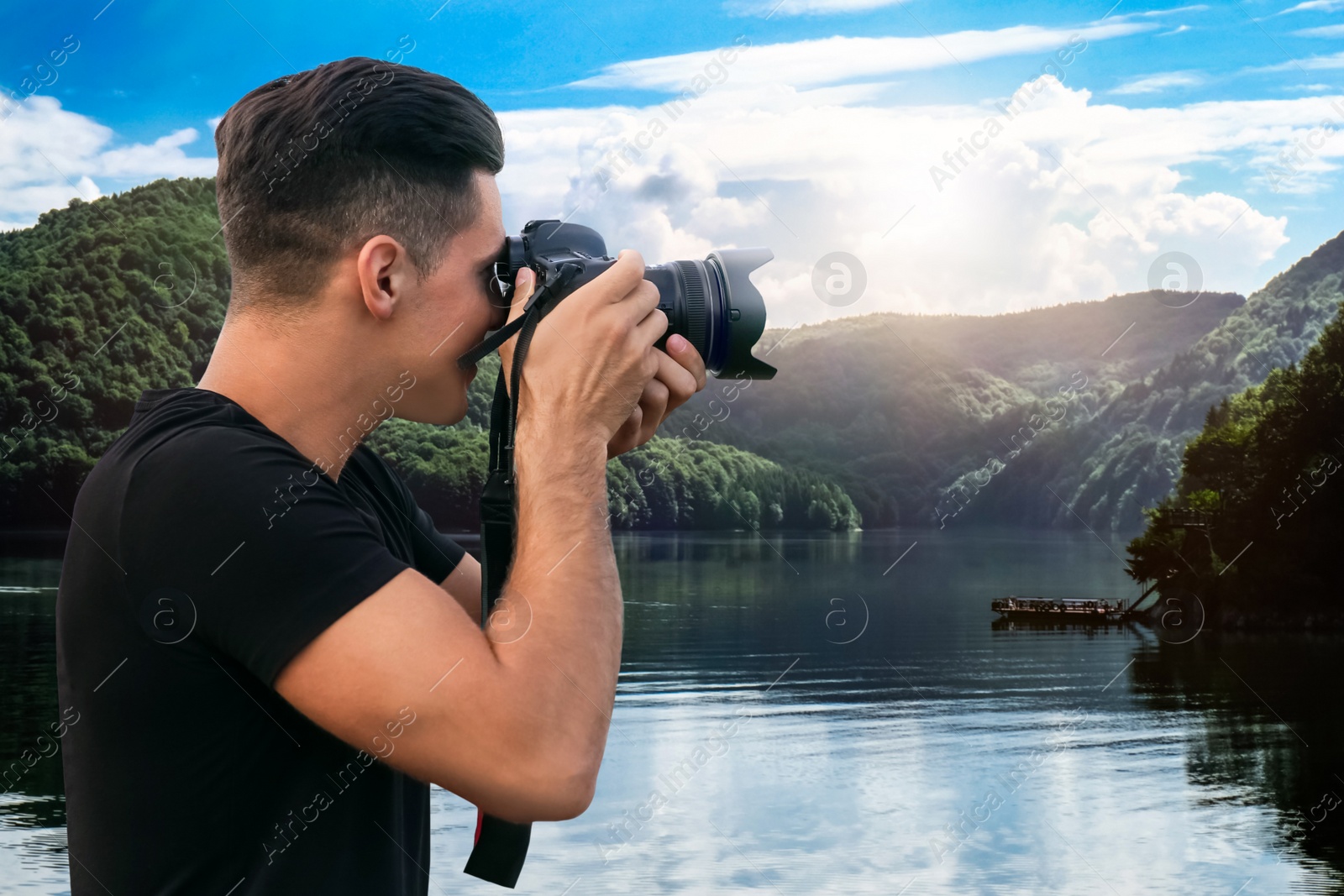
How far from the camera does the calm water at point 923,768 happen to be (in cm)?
3556

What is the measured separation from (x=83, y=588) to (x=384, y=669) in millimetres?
492

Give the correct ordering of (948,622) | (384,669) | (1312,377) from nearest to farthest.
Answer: (384,669) < (1312,377) < (948,622)

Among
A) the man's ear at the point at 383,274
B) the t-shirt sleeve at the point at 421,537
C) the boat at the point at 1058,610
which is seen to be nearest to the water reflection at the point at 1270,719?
the boat at the point at 1058,610

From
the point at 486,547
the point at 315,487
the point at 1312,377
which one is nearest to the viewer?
the point at 315,487

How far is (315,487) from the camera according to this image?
1.74 m

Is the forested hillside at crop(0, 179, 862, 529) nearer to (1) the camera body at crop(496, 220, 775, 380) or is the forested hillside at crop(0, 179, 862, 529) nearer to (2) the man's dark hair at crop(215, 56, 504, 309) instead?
(1) the camera body at crop(496, 220, 775, 380)

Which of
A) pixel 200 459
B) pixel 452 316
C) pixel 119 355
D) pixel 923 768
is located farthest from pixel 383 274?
pixel 119 355

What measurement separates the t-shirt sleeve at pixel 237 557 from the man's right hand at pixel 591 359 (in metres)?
0.45

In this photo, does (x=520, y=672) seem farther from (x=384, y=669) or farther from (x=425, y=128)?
(x=425, y=128)

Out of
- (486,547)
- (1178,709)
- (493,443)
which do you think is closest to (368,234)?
(493,443)

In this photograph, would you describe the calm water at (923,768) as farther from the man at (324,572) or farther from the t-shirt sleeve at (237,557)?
the t-shirt sleeve at (237,557)

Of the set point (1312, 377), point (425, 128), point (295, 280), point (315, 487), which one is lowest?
point (315, 487)

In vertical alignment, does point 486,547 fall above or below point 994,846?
above

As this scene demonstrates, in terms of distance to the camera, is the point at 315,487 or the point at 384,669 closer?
the point at 384,669
